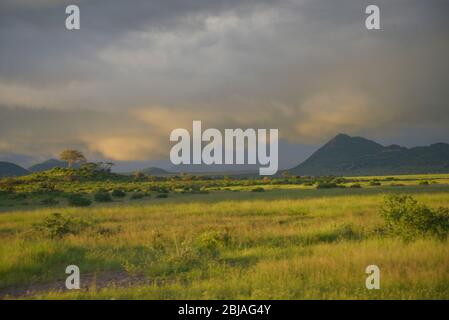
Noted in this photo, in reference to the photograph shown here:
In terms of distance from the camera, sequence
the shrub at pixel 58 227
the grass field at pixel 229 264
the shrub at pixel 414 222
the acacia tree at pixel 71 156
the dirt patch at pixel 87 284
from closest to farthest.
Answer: the grass field at pixel 229 264, the dirt patch at pixel 87 284, the shrub at pixel 414 222, the shrub at pixel 58 227, the acacia tree at pixel 71 156

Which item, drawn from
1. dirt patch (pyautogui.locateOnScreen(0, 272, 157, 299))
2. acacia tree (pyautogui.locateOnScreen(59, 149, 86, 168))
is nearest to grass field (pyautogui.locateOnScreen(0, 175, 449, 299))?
dirt patch (pyautogui.locateOnScreen(0, 272, 157, 299))

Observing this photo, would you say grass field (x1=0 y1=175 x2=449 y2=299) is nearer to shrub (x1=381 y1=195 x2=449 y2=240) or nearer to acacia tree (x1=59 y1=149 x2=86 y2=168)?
shrub (x1=381 y1=195 x2=449 y2=240)

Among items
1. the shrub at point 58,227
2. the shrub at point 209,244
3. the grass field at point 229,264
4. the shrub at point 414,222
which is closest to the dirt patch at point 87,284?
the grass field at point 229,264

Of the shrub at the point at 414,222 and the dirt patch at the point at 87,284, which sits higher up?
the shrub at the point at 414,222

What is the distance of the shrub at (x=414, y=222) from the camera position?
52.6 feet

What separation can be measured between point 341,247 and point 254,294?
6.04 metres

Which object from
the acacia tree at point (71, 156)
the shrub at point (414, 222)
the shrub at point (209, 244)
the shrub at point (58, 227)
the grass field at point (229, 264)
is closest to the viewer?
the grass field at point (229, 264)

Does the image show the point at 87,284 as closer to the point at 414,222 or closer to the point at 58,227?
the point at 58,227

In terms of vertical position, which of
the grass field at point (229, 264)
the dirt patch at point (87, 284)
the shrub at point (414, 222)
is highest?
the shrub at point (414, 222)

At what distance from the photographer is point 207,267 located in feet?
42.5

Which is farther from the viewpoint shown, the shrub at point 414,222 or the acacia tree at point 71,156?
the acacia tree at point 71,156

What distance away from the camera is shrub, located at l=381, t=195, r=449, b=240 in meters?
16.0

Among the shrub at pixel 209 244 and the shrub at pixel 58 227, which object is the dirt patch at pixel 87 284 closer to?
the shrub at pixel 209 244

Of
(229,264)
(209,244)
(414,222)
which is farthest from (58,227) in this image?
(414,222)
